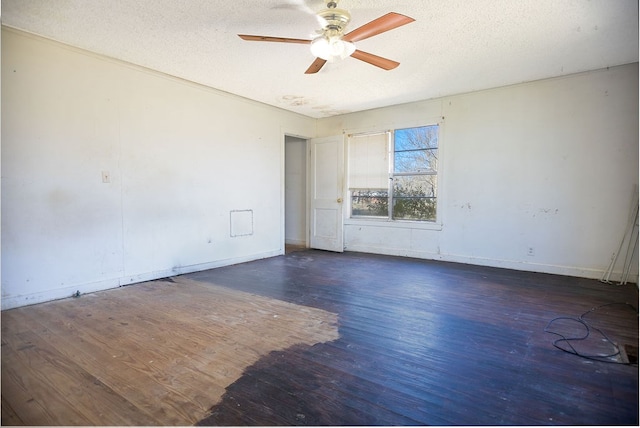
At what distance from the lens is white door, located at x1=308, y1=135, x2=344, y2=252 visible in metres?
6.38

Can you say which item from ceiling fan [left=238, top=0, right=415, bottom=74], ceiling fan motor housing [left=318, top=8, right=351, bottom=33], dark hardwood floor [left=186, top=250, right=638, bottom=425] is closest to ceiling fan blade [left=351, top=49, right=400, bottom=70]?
ceiling fan [left=238, top=0, right=415, bottom=74]

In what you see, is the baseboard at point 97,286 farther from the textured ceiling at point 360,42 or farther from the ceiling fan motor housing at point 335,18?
the ceiling fan motor housing at point 335,18

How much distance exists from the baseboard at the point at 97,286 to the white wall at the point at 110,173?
12 mm

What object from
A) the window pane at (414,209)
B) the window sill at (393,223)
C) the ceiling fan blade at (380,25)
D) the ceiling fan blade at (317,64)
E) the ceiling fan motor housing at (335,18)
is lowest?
the window sill at (393,223)

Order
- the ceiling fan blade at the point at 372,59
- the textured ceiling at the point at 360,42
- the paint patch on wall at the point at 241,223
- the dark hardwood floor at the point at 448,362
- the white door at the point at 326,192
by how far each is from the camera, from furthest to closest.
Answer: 1. the white door at the point at 326,192
2. the paint patch on wall at the point at 241,223
3. the ceiling fan blade at the point at 372,59
4. the textured ceiling at the point at 360,42
5. the dark hardwood floor at the point at 448,362

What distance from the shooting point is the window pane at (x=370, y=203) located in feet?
20.1

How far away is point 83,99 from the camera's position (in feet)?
11.8

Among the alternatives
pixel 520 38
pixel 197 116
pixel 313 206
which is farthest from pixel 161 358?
pixel 313 206

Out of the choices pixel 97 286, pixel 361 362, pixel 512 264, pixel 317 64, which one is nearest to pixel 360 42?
pixel 317 64

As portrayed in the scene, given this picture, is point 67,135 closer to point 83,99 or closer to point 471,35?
point 83,99

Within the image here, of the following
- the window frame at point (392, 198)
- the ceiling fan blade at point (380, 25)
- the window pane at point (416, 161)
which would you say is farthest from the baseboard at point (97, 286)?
the ceiling fan blade at point (380, 25)

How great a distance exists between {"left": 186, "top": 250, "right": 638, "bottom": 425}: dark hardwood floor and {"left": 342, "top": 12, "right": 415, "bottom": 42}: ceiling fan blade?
2.39m

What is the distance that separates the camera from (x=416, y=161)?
573 centimetres

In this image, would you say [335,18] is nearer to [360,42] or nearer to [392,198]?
[360,42]
